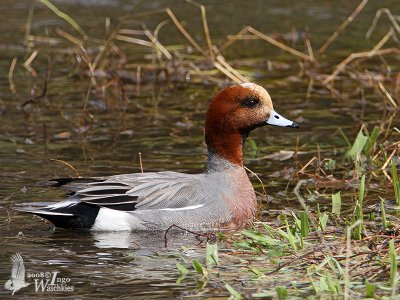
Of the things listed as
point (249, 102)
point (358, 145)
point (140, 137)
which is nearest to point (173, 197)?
point (249, 102)

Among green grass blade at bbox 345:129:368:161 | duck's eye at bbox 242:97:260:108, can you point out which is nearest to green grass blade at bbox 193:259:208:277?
duck's eye at bbox 242:97:260:108

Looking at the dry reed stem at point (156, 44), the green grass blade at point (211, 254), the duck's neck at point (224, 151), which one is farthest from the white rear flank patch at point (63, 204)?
the dry reed stem at point (156, 44)

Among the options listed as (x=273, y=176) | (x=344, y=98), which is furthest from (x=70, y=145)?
(x=344, y=98)

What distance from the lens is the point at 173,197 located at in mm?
7551

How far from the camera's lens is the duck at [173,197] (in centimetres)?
742

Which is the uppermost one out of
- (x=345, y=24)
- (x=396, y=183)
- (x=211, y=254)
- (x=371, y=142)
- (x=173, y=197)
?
(x=345, y=24)

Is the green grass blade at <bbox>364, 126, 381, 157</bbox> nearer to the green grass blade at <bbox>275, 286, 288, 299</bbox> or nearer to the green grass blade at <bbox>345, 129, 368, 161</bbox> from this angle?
the green grass blade at <bbox>345, 129, 368, 161</bbox>

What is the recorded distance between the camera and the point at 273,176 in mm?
8852

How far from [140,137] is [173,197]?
282 centimetres

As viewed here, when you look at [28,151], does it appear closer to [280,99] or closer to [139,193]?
[139,193]

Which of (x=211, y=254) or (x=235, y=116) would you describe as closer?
(x=211, y=254)

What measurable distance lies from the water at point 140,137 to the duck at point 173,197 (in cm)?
13

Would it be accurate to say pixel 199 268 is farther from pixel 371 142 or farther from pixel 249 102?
pixel 371 142

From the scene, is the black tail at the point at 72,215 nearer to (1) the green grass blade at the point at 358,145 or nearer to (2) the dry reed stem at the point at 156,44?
(1) the green grass blade at the point at 358,145
